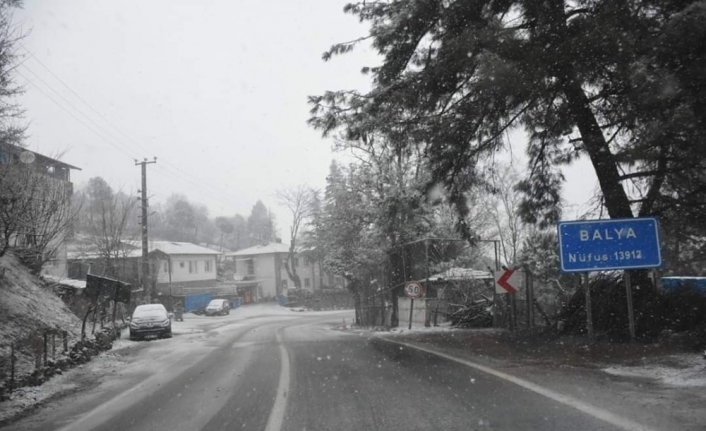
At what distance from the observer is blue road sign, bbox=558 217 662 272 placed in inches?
414

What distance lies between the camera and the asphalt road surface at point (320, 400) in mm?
5766

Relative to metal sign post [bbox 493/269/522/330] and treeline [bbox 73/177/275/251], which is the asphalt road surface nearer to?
metal sign post [bbox 493/269/522/330]

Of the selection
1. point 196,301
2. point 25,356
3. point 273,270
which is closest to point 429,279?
point 25,356

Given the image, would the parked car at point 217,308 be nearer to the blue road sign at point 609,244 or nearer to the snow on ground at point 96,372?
the snow on ground at point 96,372

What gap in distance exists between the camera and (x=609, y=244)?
10781 mm

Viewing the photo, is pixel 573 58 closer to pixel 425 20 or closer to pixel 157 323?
pixel 425 20

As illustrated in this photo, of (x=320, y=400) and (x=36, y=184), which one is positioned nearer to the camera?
(x=320, y=400)

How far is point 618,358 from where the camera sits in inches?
353

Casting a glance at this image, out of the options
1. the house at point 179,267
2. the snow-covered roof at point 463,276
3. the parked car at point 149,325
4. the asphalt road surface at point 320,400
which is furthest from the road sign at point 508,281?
the house at point 179,267

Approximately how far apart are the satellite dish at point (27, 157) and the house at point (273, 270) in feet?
197

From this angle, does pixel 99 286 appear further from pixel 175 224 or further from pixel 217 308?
pixel 175 224

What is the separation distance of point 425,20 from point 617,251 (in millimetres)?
5870

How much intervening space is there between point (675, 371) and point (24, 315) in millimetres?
14656

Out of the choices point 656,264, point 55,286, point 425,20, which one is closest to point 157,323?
point 55,286
